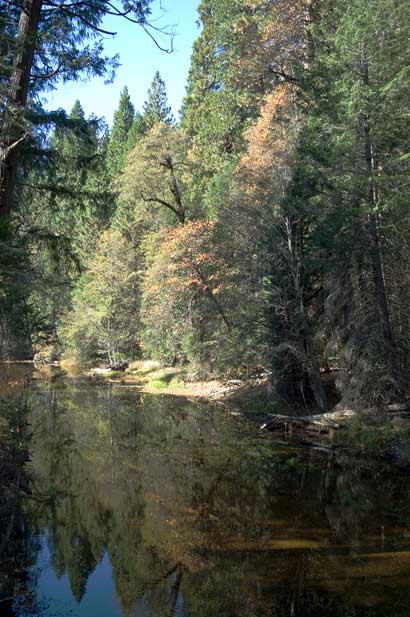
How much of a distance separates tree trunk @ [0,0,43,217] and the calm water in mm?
2928

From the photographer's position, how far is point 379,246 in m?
15.3

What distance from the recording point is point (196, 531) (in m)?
7.89

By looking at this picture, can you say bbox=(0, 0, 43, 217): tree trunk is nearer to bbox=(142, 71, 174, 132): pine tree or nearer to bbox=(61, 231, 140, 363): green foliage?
bbox=(61, 231, 140, 363): green foliage

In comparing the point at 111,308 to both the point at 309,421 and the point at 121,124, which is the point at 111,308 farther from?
the point at 121,124

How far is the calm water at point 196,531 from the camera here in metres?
5.88

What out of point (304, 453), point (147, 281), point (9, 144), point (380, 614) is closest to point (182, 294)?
point (147, 281)

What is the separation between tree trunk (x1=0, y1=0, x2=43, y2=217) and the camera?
7.95m

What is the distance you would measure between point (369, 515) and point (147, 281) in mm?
20167

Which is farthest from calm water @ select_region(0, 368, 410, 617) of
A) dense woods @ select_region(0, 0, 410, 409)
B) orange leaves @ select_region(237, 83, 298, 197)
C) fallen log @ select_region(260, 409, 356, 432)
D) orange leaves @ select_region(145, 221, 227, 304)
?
orange leaves @ select_region(145, 221, 227, 304)

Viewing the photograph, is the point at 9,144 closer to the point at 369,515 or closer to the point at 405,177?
the point at 369,515

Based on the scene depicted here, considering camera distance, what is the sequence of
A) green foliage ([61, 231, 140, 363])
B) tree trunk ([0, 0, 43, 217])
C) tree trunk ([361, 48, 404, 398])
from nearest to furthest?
tree trunk ([0, 0, 43, 217]) < tree trunk ([361, 48, 404, 398]) < green foliage ([61, 231, 140, 363])

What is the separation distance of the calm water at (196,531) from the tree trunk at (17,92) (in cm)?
293

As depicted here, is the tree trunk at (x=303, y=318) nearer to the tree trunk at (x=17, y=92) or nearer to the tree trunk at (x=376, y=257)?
the tree trunk at (x=376, y=257)

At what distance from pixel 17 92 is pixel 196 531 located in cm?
736
